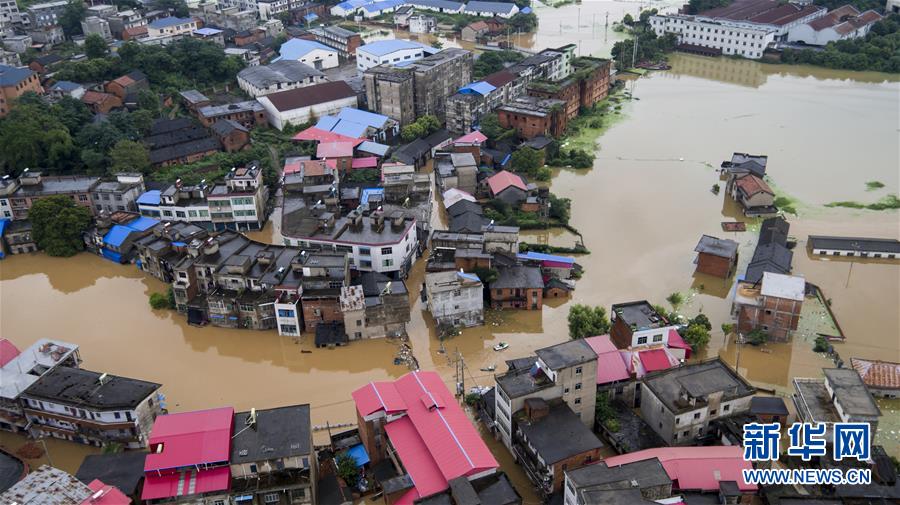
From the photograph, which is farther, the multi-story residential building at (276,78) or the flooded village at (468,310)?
the multi-story residential building at (276,78)

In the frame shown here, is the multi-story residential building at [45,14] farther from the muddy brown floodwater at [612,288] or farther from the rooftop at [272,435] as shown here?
the rooftop at [272,435]

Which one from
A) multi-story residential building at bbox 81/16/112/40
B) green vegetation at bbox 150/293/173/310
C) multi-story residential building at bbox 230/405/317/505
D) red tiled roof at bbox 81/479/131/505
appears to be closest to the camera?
red tiled roof at bbox 81/479/131/505

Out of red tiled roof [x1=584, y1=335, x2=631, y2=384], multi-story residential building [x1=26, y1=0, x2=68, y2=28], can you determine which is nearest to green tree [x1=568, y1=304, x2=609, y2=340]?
red tiled roof [x1=584, y1=335, x2=631, y2=384]

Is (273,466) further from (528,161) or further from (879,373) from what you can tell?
(528,161)

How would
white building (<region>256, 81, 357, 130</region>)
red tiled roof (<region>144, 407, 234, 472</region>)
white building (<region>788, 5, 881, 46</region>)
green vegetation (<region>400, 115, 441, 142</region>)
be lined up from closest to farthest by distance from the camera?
red tiled roof (<region>144, 407, 234, 472</region>) → green vegetation (<region>400, 115, 441, 142</region>) → white building (<region>256, 81, 357, 130</region>) → white building (<region>788, 5, 881, 46</region>)

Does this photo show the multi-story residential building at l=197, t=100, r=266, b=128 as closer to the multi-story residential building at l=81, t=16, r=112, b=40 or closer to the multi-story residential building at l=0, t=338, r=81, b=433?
the multi-story residential building at l=81, t=16, r=112, b=40

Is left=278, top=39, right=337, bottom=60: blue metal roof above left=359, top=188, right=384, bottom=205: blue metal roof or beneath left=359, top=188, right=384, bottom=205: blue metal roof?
above

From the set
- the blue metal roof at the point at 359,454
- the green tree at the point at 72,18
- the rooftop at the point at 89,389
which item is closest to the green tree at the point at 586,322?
the blue metal roof at the point at 359,454
